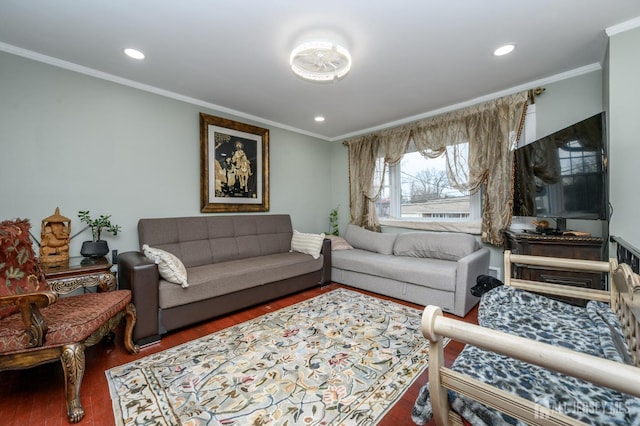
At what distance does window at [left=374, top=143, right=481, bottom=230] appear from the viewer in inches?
136

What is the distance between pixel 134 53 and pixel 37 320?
7.00ft

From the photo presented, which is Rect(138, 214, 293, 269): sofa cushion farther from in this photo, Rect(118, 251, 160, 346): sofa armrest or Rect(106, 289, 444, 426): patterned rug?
Rect(106, 289, 444, 426): patterned rug

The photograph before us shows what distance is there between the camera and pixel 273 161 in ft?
13.3

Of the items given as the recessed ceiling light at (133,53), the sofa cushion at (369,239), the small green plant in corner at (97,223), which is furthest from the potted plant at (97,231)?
the sofa cushion at (369,239)

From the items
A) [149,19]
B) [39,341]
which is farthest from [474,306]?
[149,19]

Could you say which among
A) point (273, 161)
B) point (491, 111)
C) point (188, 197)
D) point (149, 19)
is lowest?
point (188, 197)

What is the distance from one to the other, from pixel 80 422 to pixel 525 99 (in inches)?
175

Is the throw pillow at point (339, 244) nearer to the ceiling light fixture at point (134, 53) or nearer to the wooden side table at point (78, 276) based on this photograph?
the wooden side table at point (78, 276)

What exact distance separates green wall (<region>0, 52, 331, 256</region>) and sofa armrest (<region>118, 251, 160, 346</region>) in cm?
90

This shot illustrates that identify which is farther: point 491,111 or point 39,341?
point 491,111

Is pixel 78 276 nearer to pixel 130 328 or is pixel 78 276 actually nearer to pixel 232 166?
pixel 130 328

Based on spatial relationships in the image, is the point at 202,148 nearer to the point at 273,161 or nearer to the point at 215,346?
the point at 273,161

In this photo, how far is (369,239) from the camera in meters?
3.89

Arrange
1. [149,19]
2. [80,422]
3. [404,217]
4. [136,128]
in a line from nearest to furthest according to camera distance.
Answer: [80,422]
[149,19]
[136,128]
[404,217]
